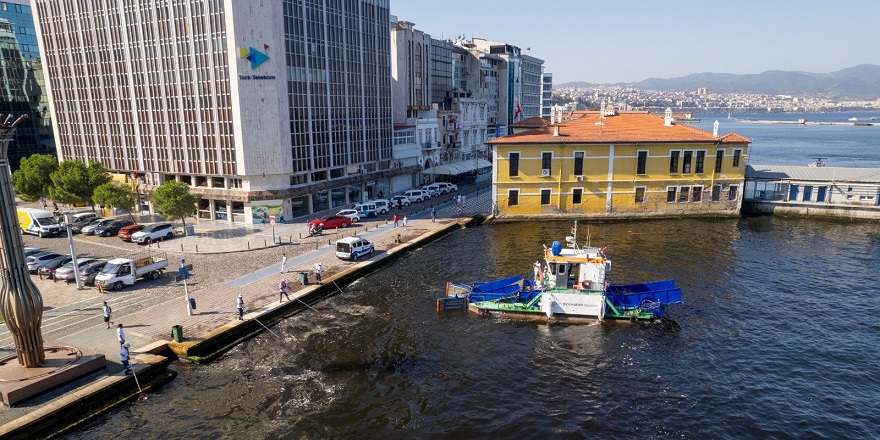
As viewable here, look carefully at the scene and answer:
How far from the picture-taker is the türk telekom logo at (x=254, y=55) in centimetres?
5281

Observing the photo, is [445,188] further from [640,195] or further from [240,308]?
[240,308]

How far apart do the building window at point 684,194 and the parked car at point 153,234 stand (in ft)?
189

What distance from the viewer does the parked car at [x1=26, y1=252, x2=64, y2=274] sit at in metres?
40.5

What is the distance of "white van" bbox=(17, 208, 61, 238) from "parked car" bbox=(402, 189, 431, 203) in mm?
40174

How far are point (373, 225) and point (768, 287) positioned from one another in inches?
1489

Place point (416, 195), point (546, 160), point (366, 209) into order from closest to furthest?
point (546, 160) → point (366, 209) → point (416, 195)

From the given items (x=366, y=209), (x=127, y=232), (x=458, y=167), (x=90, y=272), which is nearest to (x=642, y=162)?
(x=366, y=209)

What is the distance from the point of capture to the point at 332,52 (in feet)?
207

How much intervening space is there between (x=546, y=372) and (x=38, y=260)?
4015 cm

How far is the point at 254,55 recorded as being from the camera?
5350 cm

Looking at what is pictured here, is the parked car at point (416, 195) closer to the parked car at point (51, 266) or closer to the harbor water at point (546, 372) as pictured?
the harbor water at point (546, 372)

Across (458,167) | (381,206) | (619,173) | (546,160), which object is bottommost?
(381,206)

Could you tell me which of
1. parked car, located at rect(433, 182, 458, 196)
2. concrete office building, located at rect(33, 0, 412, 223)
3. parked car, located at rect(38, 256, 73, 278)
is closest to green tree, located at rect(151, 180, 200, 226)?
concrete office building, located at rect(33, 0, 412, 223)

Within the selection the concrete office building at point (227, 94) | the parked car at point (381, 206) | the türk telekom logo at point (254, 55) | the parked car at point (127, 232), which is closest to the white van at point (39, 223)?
the parked car at point (127, 232)
